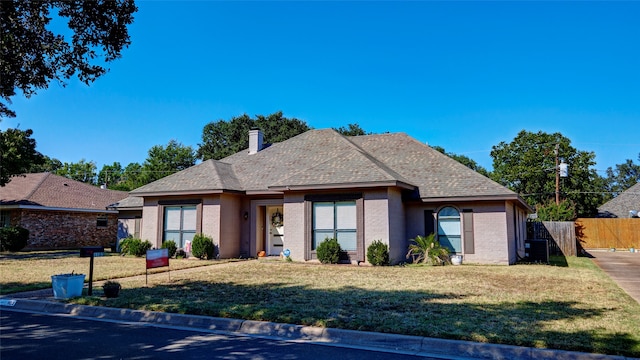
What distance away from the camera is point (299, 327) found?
6.54 metres

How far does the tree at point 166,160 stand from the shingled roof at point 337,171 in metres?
31.1

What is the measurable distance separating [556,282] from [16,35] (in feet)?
48.0

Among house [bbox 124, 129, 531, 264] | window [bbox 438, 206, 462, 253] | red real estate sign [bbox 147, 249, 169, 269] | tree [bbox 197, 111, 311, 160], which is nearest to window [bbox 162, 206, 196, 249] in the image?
house [bbox 124, 129, 531, 264]

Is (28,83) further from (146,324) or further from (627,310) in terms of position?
(627,310)

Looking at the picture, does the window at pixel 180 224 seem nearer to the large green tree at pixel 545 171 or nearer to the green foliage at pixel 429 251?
the green foliage at pixel 429 251

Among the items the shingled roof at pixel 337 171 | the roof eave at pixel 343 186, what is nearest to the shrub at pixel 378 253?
the roof eave at pixel 343 186

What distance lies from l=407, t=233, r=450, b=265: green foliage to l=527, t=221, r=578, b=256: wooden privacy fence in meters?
9.86

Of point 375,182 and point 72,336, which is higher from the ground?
point 375,182

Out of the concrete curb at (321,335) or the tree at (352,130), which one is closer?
the concrete curb at (321,335)

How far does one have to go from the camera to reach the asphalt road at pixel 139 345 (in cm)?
541

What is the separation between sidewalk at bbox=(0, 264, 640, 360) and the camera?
5.42 m

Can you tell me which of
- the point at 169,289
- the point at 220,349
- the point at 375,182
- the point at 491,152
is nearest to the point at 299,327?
the point at 220,349

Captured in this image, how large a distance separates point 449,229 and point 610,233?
68.4ft

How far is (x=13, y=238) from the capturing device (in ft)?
76.0
